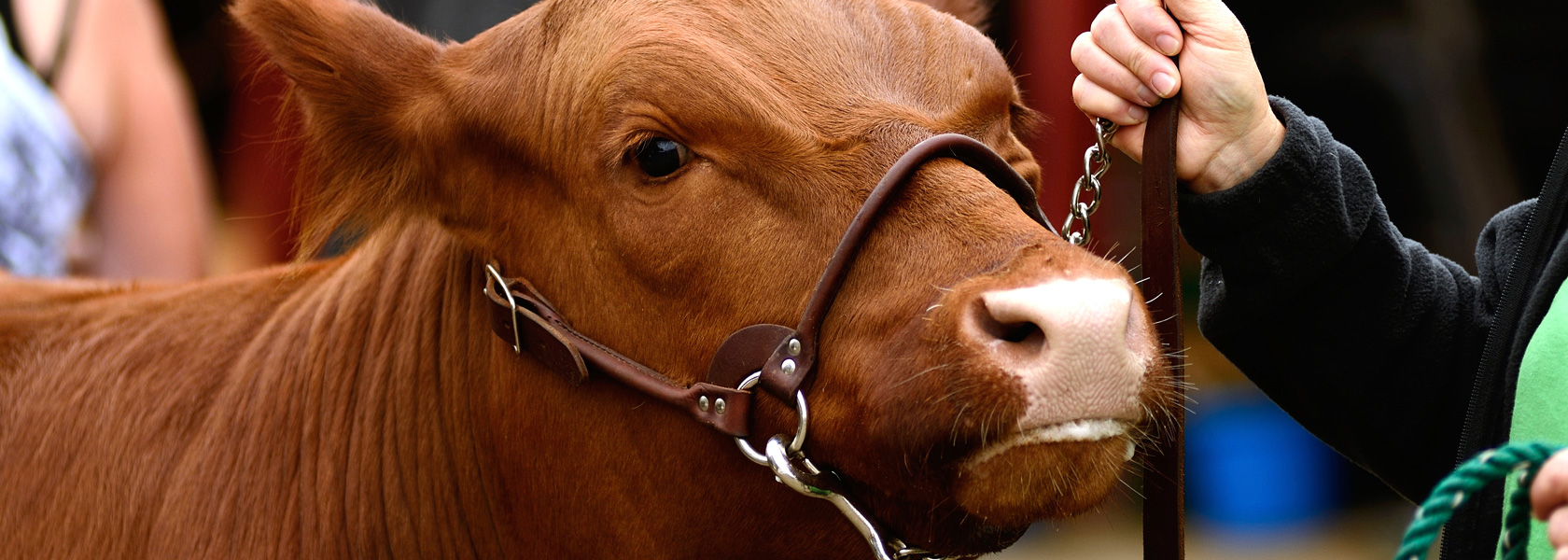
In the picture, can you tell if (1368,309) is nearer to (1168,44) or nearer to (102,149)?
(1168,44)

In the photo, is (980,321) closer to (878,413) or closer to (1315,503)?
(878,413)

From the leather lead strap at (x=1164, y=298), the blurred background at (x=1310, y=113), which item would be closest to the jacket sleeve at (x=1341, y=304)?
the leather lead strap at (x=1164, y=298)

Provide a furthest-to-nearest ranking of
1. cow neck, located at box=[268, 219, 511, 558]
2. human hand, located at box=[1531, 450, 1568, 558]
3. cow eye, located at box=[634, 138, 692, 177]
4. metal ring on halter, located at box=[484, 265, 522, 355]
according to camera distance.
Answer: cow neck, located at box=[268, 219, 511, 558] → metal ring on halter, located at box=[484, 265, 522, 355] → cow eye, located at box=[634, 138, 692, 177] → human hand, located at box=[1531, 450, 1568, 558]

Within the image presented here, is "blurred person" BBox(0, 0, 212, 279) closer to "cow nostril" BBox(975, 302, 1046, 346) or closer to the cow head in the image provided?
the cow head

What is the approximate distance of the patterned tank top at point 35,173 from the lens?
10.6 ft

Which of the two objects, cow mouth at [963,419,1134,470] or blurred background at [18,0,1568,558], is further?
blurred background at [18,0,1568,558]

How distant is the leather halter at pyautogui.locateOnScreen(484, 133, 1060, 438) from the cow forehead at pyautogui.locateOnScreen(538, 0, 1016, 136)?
0.43ft

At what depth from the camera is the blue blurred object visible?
22.8 feet

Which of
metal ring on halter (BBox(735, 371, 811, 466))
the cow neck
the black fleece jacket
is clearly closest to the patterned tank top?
the cow neck

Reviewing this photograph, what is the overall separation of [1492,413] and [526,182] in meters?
1.73

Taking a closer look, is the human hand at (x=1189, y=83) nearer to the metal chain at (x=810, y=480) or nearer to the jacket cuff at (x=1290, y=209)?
the jacket cuff at (x=1290, y=209)

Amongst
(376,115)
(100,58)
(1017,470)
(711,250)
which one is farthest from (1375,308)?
(100,58)

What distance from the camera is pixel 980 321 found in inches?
Answer: 62.7

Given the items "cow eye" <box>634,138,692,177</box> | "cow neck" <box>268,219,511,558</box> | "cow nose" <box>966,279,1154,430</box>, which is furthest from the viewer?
"cow neck" <box>268,219,511,558</box>
